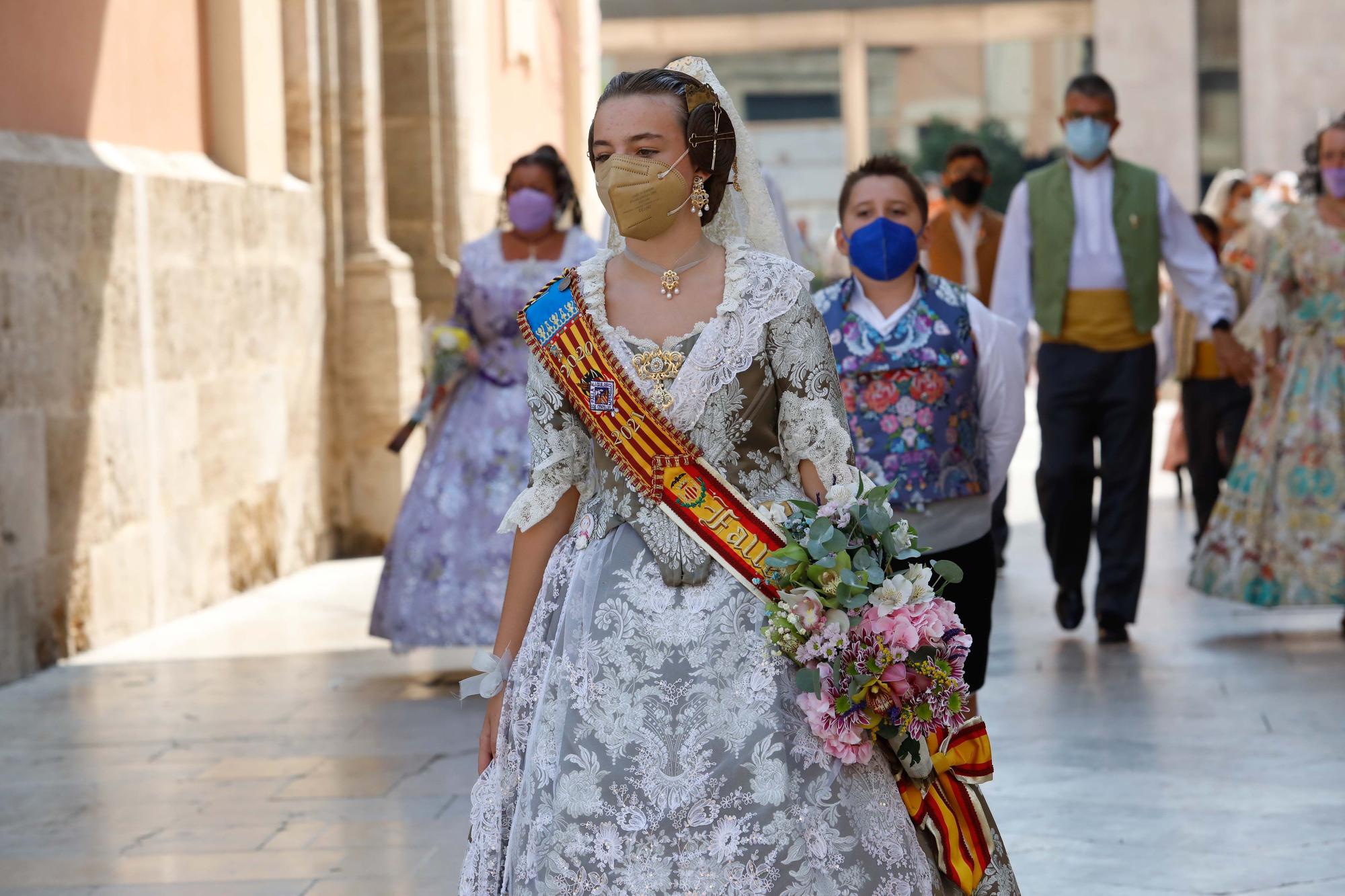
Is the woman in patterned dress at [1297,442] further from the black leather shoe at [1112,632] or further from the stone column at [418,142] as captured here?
the stone column at [418,142]

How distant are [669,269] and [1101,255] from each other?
16.0ft

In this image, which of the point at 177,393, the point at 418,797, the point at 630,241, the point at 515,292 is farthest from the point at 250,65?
the point at 630,241

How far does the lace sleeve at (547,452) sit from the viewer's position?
347 centimetres

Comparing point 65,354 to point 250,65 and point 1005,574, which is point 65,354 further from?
point 1005,574

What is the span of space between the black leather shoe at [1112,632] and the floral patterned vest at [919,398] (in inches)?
112

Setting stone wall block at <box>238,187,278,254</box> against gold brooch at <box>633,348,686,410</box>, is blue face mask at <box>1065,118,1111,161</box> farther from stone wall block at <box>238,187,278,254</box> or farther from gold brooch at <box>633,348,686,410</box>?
gold brooch at <box>633,348,686,410</box>

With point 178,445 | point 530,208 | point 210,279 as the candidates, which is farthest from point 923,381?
point 210,279

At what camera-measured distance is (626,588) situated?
3.34 m

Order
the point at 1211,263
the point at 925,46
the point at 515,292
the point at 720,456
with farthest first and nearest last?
1. the point at 925,46
2. the point at 1211,263
3. the point at 515,292
4. the point at 720,456

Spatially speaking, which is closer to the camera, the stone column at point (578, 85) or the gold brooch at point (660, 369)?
the gold brooch at point (660, 369)

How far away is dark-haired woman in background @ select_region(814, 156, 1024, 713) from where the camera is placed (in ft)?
17.3

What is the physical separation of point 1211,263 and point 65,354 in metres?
4.38

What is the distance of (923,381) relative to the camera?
17.4 feet

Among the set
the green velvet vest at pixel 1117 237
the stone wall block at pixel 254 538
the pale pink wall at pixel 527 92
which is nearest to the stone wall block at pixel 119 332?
the stone wall block at pixel 254 538
